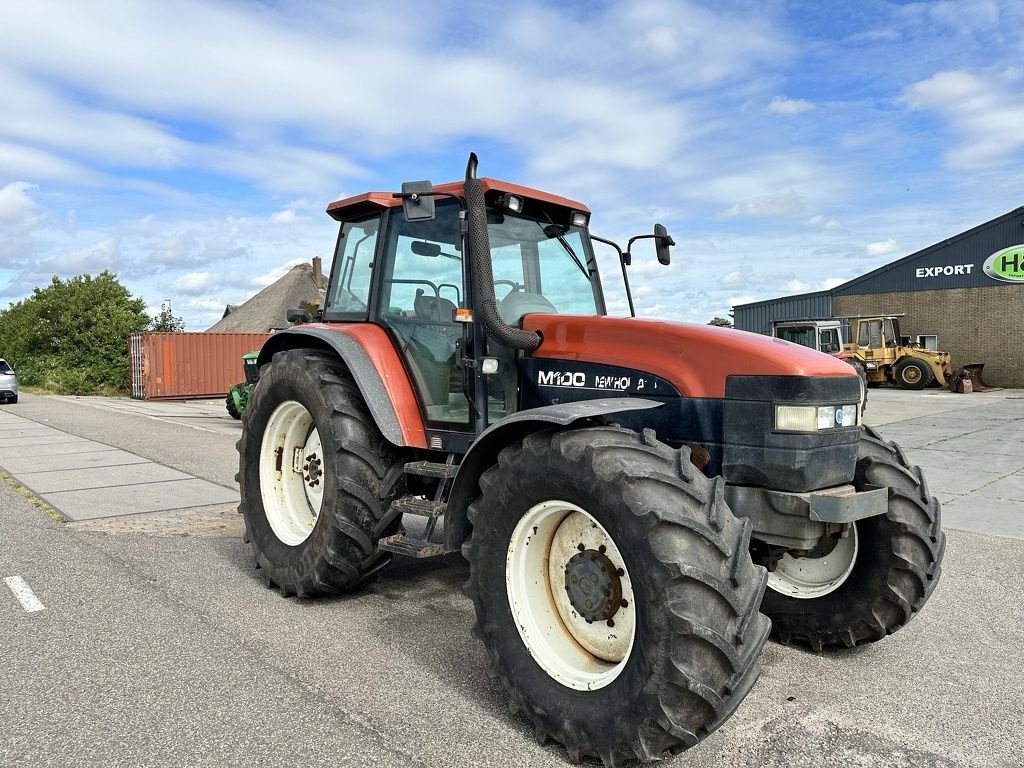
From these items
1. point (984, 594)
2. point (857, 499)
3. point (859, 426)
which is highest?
point (859, 426)

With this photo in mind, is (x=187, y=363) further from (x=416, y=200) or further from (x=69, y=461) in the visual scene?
(x=416, y=200)

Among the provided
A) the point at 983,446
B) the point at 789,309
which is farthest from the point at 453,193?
the point at 789,309

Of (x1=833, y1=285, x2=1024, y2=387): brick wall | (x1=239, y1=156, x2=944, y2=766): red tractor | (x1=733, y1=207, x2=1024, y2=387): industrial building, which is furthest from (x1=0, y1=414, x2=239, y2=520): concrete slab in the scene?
(x1=833, y1=285, x2=1024, y2=387): brick wall

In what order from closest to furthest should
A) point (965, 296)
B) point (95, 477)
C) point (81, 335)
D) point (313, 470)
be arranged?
point (313, 470), point (95, 477), point (965, 296), point (81, 335)

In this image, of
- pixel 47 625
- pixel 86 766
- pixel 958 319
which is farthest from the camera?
pixel 958 319

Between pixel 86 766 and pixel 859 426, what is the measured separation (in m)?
Answer: 3.31

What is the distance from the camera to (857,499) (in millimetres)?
3105

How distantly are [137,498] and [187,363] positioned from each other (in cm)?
2030

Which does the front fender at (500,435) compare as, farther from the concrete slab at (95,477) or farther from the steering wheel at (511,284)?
the concrete slab at (95,477)

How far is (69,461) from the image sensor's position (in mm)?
10508

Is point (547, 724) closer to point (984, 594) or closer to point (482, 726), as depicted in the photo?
point (482, 726)

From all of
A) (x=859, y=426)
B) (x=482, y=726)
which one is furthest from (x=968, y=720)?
(x=482, y=726)

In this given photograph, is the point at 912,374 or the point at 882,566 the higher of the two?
the point at 912,374

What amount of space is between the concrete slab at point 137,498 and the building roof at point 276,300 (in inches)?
1258
